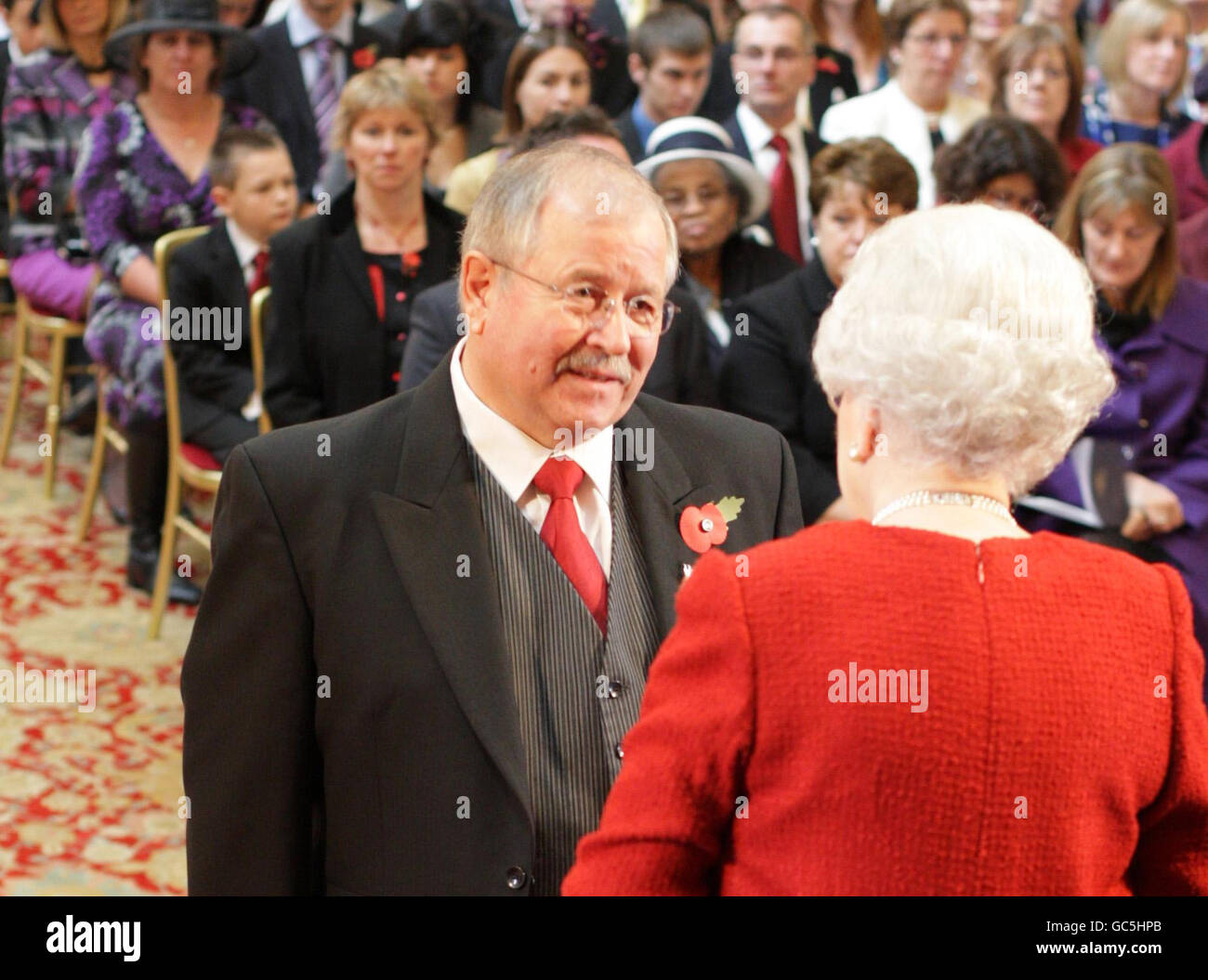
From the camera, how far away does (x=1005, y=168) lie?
4.12 meters

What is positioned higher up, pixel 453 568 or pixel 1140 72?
pixel 1140 72

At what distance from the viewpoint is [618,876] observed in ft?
4.14

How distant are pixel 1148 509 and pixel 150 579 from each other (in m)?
2.80

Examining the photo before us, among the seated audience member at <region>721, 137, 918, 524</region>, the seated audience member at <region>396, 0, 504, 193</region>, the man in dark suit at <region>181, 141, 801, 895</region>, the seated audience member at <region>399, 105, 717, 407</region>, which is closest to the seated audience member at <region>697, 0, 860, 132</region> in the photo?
the seated audience member at <region>396, 0, 504, 193</region>

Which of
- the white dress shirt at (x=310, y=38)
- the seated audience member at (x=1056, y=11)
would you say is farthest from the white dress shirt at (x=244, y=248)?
the seated audience member at (x=1056, y=11)

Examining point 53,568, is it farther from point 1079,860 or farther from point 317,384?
point 1079,860

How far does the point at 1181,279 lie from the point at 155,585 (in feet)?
9.64

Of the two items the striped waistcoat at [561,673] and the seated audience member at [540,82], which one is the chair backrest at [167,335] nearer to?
the seated audience member at [540,82]

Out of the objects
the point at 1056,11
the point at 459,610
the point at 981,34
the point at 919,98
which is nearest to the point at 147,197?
the point at 919,98

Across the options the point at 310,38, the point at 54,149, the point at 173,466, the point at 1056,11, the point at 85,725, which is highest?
the point at 1056,11

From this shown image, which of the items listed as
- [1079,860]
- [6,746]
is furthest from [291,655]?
[6,746]

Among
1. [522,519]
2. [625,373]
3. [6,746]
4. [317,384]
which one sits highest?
[625,373]

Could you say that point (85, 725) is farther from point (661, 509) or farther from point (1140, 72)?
point (1140, 72)

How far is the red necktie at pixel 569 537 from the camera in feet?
5.64
